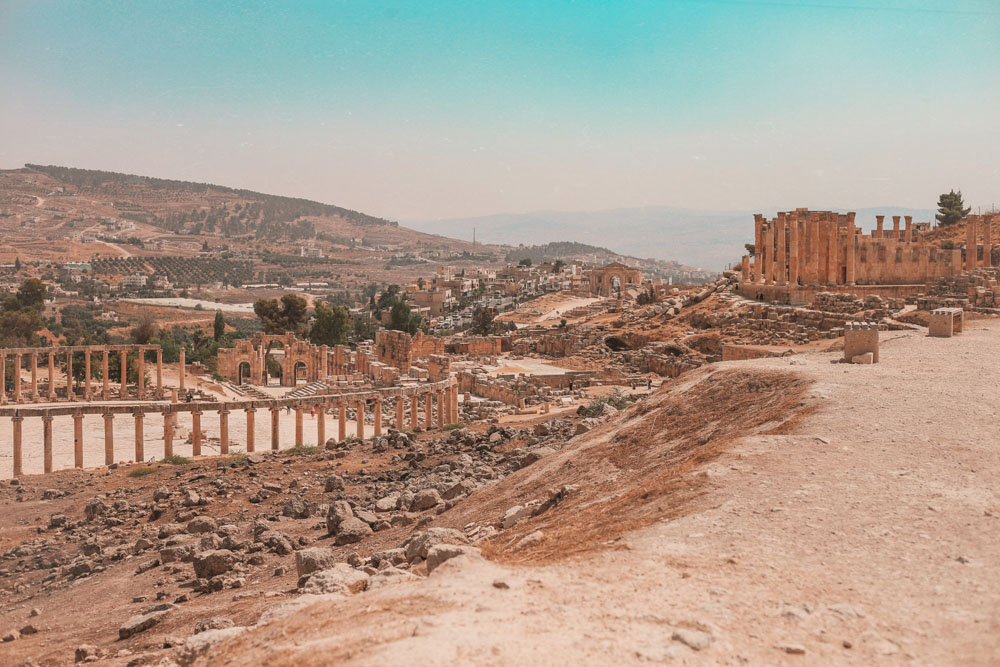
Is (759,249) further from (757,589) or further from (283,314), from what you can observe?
(757,589)

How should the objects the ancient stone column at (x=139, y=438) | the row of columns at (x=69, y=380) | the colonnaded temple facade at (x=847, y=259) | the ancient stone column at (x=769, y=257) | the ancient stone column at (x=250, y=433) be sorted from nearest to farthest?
the ancient stone column at (x=139, y=438)
the ancient stone column at (x=250, y=433)
the row of columns at (x=69, y=380)
the colonnaded temple facade at (x=847, y=259)
the ancient stone column at (x=769, y=257)

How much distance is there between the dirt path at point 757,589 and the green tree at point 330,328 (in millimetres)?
51207

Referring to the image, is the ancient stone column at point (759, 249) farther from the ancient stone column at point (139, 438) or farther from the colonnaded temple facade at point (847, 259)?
the ancient stone column at point (139, 438)

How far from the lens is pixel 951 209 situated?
68.8 meters

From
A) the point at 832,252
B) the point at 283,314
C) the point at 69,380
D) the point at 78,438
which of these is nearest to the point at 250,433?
the point at 78,438

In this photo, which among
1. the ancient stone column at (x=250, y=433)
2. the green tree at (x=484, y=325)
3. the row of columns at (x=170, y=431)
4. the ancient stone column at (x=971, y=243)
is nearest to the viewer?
the row of columns at (x=170, y=431)

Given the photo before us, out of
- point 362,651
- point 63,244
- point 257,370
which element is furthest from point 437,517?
point 63,244

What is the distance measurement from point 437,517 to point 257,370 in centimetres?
3779

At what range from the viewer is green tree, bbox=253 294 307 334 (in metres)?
63.5

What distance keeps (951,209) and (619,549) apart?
228 feet

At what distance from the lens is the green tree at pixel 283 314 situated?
63.5 m

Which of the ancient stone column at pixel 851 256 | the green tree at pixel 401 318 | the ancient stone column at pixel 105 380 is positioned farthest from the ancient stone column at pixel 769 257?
the ancient stone column at pixel 105 380

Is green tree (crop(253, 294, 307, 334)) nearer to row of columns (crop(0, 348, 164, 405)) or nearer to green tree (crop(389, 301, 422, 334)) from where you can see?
green tree (crop(389, 301, 422, 334))

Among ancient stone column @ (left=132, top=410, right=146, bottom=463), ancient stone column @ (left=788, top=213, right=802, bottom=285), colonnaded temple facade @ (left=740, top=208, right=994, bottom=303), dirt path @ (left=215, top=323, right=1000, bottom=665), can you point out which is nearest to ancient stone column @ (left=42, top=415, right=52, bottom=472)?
ancient stone column @ (left=132, top=410, right=146, bottom=463)
